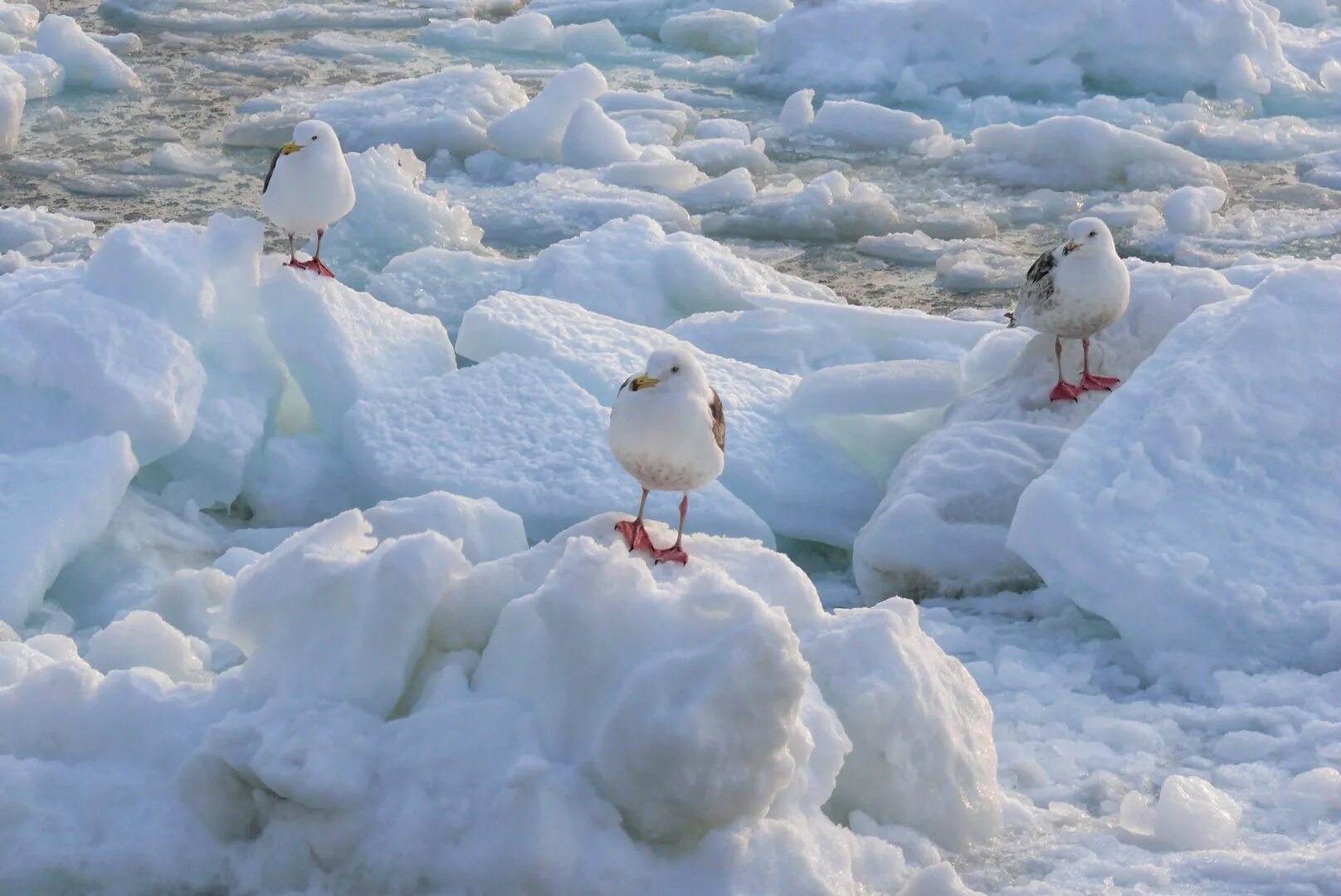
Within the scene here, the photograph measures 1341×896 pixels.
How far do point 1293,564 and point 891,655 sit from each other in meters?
1.42

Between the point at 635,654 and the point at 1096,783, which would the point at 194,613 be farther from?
the point at 1096,783

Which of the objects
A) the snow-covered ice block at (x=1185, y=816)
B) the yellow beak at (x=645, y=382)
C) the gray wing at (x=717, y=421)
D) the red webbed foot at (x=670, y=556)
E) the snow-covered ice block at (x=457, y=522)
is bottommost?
the snow-covered ice block at (x=1185, y=816)

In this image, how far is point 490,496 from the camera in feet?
14.6

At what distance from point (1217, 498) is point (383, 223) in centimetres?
449

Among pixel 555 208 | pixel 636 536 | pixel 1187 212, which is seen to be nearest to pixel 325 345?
pixel 636 536

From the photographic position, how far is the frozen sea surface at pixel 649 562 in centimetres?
258

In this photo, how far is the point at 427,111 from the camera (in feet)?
32.9

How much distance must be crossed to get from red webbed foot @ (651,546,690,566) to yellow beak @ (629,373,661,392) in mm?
336

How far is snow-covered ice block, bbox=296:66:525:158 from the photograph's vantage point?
974 cm

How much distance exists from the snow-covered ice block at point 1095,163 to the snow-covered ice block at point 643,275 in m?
3.58

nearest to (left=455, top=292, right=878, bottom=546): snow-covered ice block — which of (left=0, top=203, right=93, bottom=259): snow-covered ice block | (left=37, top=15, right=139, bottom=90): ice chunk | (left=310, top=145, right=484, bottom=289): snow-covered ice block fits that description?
(left=310, top=145, right=484, bottom=289): snow-covered ice block

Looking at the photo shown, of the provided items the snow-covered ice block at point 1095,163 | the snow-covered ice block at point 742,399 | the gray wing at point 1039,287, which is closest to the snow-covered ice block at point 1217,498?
the gray wing at point 1039,287

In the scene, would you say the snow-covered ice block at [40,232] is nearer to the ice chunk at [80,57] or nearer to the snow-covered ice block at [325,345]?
the snow-covered ice block at [325,345]

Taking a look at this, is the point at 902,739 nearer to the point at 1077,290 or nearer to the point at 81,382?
the point at 1077,290
